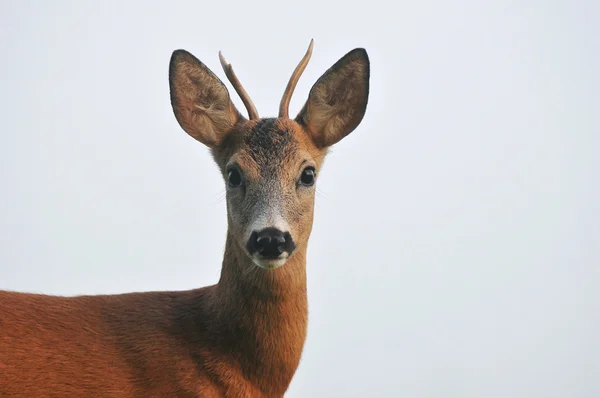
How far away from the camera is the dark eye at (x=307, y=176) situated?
11.8 feet

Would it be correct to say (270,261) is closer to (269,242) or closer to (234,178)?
(269,242)

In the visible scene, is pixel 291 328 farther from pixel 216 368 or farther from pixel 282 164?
pixel 282 164

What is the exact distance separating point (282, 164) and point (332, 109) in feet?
1.57

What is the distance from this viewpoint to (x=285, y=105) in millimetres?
3828

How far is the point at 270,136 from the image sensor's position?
11.8 ft

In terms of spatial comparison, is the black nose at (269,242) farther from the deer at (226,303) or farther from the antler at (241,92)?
the antler at (241,92)

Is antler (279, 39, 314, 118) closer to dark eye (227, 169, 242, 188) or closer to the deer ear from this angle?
the deer ear

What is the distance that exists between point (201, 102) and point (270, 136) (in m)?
0.45

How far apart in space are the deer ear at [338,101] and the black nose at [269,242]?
2.63 feet

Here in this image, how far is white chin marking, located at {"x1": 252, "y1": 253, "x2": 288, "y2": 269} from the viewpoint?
10.4 ft

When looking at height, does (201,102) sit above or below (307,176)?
above

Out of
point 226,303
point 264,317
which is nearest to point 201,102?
point 226,303

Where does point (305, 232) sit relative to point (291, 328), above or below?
above

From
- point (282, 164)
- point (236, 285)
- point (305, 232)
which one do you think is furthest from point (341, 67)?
point (236, 285)
